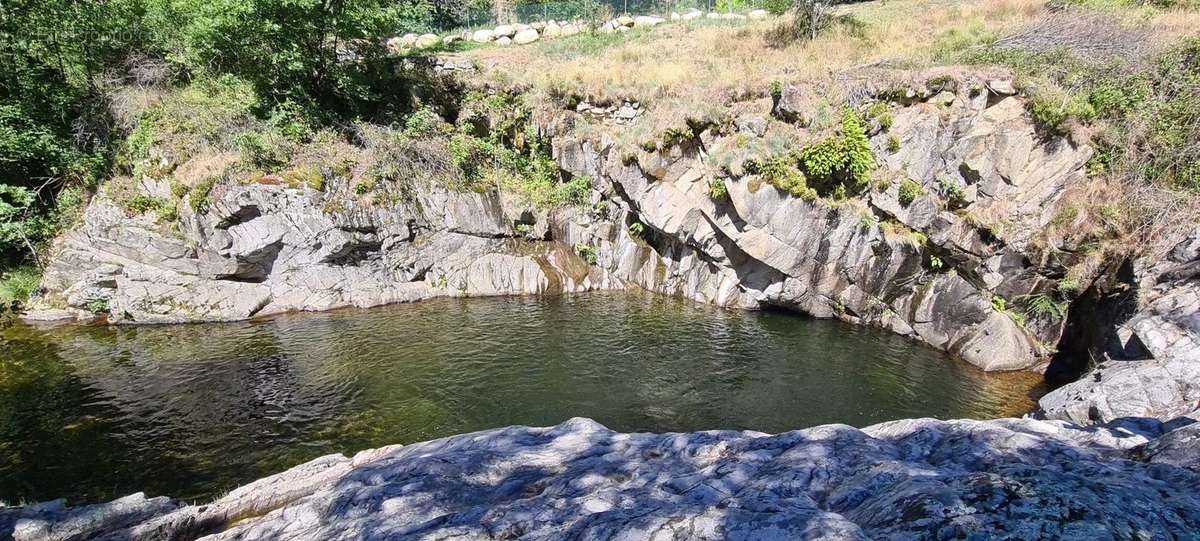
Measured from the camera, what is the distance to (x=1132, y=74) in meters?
17.8

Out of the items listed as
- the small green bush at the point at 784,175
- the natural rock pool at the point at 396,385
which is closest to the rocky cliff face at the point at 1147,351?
the natural rock pool at the point at 396,385

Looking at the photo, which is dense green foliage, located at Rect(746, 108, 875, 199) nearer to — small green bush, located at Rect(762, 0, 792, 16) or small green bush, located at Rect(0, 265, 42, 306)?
small green bush, located at Rect(762, 0, 792, 16)

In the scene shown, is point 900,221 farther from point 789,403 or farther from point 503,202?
point 503,202

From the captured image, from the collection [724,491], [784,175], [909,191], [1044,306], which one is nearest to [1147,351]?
[1044,306]

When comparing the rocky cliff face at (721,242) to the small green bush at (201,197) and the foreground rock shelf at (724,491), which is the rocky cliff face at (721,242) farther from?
the foreground rock shelf at (724,491)

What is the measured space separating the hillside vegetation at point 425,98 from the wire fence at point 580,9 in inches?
592

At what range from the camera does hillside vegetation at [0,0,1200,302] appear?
57.1 ft

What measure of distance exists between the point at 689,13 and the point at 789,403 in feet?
117

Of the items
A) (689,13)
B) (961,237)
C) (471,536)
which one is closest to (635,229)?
(961,237)

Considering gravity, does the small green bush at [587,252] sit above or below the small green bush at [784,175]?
below

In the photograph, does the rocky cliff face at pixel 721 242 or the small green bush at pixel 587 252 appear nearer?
the rocky cliff face at pixel 721 242

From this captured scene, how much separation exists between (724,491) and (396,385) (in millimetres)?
10906

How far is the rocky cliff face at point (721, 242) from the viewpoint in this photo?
18.0 meters

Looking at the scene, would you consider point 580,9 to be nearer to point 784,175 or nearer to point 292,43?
point 292,43
